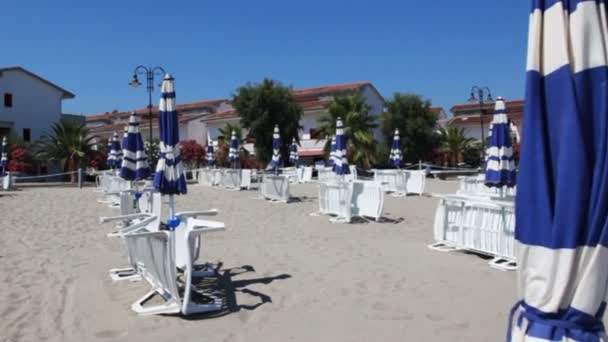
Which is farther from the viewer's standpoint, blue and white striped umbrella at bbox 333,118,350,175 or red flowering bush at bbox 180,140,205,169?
red flowering bush at bbox 180,140,205,169

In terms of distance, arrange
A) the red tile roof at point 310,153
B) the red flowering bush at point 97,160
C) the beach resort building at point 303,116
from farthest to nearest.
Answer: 1. the beach resort building at point 303,116
2. the red tile roof at point 310,153
3. the red flowering bush at point 97,160

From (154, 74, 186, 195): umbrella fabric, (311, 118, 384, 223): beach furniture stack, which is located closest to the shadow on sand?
(154, 74, 186, 195): umbrella fabric

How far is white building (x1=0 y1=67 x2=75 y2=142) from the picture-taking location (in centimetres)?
4131

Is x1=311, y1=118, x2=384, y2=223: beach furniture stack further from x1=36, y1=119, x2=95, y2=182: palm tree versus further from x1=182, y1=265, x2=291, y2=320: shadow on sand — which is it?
x1=36, y1=119, x2=95, y2=182: palm tree

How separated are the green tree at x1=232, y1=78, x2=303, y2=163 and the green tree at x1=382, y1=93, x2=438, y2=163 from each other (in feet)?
28.9

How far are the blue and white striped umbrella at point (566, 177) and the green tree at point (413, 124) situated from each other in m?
41.8

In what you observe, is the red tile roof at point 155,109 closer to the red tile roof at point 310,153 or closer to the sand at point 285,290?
the red tile roof at point 310,153

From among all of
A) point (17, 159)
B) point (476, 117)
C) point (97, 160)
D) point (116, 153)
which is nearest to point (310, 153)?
point (97, 160)

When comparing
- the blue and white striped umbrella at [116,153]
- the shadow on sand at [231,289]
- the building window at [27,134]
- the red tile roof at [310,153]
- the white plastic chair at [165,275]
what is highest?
the building window at [27,134]

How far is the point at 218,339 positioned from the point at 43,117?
4548cm

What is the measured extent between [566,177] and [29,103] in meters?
47.8

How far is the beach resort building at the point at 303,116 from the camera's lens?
48.9 meters

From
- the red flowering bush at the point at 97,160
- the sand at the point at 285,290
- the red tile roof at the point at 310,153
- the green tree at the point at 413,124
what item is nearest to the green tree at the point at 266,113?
the red tile roof at the point at 310,153

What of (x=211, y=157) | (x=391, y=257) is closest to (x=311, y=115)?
(x=211, y=157)
